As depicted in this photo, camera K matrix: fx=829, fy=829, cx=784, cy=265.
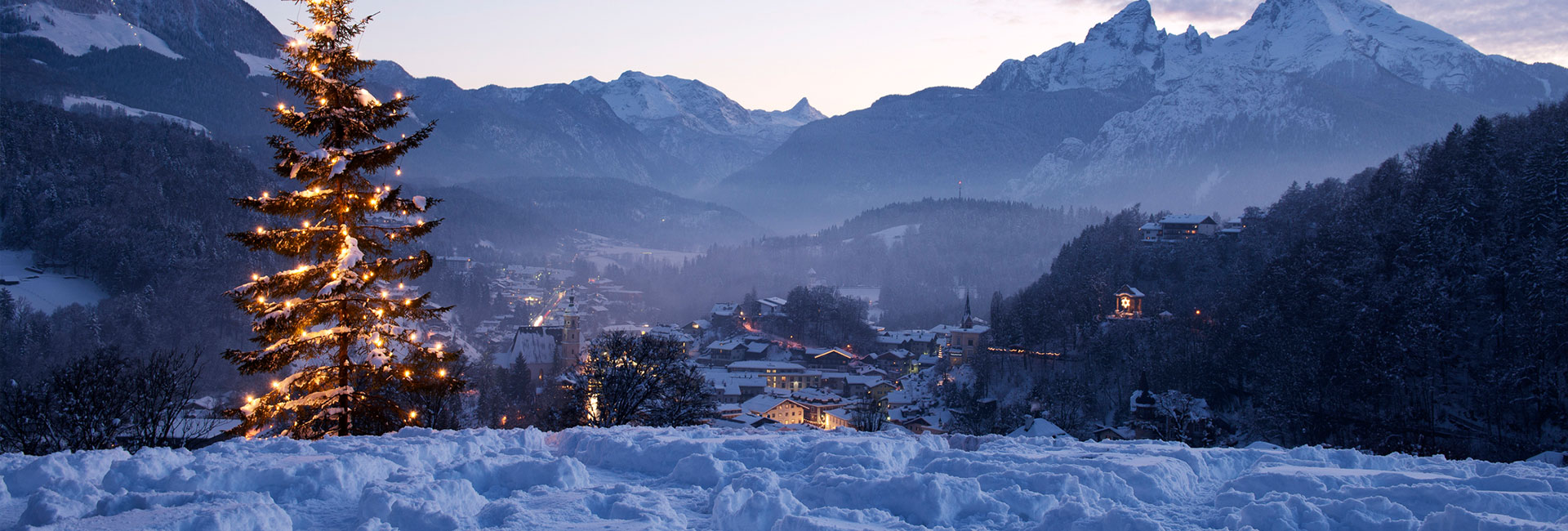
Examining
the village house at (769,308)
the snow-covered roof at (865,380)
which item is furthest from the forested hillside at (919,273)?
the snow-covered roof at (865,380)

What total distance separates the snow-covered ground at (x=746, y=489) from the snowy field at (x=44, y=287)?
9755cm

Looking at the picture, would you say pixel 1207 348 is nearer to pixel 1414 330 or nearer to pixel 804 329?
pixel 1414 330

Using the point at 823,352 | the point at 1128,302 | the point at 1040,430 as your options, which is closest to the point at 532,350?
the point at 823,352

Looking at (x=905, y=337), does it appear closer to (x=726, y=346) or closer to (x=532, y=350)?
(x=726, y=346)

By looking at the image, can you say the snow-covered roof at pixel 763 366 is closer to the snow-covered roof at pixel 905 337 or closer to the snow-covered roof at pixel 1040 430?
the snow-covered roof at pixel 905 337

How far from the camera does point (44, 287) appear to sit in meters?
86.7

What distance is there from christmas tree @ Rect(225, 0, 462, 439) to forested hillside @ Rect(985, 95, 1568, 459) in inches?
1145

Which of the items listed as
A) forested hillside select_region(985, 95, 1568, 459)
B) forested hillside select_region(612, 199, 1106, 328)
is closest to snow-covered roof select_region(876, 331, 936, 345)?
forested hillside select_region(612, 199, 1106, 328)

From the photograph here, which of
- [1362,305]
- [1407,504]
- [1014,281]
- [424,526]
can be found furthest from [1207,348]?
[1014,281]

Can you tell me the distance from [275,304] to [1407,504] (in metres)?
13.6

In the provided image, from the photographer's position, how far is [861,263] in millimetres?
194375

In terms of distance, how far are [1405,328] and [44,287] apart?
117 m

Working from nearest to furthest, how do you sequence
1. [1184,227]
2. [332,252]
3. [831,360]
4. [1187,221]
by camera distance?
1. [332,252]
2. [1184,227]
3. [1187,221]
4. [831,360]

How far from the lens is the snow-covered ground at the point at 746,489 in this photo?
5.15 m
